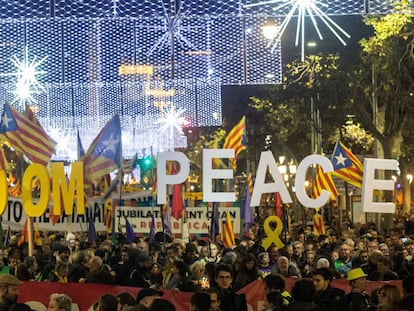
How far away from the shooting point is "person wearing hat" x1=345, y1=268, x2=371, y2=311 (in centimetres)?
933

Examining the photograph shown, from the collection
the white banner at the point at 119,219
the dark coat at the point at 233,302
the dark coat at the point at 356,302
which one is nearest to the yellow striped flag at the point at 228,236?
the white banner at the point at 119,219

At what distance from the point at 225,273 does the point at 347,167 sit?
9.26 metres

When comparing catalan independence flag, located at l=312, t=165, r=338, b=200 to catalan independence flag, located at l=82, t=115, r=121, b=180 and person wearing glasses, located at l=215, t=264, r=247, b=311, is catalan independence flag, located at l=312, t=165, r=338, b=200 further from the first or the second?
person wearing glasses, located at l=215, t=264, r=247, b=311

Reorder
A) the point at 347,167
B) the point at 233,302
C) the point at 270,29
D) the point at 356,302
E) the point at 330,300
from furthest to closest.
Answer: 1. the point at 347,167
2. the point at 270,29
3. the point at 233,302
4. the point at 330,300
5. the point at 356,302

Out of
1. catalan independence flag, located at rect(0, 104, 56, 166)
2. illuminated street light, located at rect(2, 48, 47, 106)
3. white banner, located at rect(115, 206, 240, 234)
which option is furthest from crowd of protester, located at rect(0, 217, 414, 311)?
illuminated street light, located at rect(2, 48, 47, 106)

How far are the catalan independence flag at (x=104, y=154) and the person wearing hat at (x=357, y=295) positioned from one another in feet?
28.4

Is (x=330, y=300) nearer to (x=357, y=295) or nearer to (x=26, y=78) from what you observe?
(x=357, y=295)

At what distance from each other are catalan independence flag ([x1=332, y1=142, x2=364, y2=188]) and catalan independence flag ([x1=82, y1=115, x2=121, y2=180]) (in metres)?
4.56

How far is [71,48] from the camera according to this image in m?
17.8

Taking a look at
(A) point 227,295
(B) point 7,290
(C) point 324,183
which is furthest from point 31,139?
(B) point 7,290

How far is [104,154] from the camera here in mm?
17781

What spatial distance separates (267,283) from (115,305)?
2478 mm

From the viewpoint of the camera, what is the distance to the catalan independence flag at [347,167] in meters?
18.5

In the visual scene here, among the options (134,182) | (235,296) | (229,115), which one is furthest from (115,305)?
(229,115)
